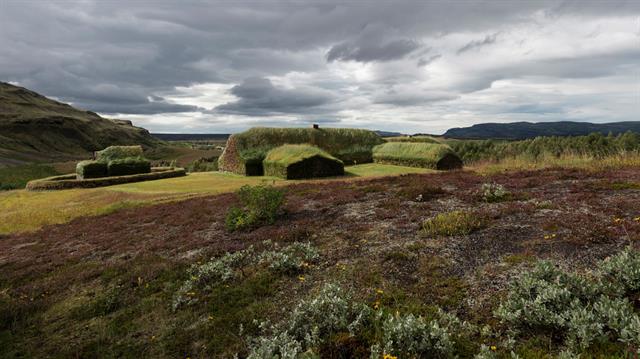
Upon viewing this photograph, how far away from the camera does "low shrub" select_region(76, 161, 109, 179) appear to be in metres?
46.4

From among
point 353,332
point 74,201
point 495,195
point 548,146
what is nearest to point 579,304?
point 353,332

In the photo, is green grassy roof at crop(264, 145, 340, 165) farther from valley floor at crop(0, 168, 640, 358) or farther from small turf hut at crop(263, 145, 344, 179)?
valley floor at crop(0, 168, 640, 358)

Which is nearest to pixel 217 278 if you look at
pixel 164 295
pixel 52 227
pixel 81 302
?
pixel 164 295

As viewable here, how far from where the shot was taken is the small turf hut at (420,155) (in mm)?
39906

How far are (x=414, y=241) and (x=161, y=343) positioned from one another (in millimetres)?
6975

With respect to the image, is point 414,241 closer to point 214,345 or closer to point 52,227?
point 214,345

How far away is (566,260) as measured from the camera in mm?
7773

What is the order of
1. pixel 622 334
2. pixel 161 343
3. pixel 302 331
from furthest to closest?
pixel 161 343, pixel 302 331, pixel 622 334

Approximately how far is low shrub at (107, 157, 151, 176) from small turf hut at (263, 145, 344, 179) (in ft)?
73.3

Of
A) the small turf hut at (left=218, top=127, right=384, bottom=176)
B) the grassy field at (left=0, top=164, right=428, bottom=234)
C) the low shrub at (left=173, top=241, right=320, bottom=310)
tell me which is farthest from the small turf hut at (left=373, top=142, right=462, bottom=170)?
the low shrub at (left=173, top=241, right=320, bottom=310)

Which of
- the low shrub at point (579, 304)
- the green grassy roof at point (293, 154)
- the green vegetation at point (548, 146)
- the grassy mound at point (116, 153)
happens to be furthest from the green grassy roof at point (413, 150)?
the grassy mound at point (116, 153)

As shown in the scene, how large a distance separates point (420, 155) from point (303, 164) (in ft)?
47.6

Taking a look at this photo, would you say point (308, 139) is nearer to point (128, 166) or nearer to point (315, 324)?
point (128, 166)

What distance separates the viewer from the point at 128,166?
4934cm
